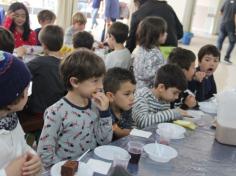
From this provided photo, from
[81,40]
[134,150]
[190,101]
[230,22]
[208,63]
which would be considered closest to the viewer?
[134,150]

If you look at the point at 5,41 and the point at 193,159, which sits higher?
the point at 5,41

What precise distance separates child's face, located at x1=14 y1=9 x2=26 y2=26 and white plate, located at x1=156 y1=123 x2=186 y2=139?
229 centimetres

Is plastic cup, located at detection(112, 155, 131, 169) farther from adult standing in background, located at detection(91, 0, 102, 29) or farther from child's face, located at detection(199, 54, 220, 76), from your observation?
adult standing in background, located at detection(91, 0, 102, 29)

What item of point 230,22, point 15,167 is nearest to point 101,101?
point 15,167

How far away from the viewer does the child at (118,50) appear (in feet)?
11.4

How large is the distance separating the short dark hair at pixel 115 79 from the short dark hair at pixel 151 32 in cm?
127

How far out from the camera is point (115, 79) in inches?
80.7

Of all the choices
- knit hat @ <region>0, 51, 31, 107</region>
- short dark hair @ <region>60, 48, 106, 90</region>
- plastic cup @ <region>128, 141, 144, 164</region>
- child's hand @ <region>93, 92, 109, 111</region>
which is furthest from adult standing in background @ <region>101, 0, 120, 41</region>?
knit hat @ <region>0, 51, 31, 107</region>

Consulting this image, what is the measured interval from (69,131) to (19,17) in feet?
7.60

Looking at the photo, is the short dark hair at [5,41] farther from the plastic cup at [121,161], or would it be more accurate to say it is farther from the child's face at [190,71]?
the plastic cup at [121,161]

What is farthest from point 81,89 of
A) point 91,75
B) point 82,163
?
point 82,163

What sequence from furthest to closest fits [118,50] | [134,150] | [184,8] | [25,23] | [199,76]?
[184,8]
[25,23]
[118,50]
[199,76]
[134,150]

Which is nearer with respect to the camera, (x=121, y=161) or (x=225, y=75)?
(x=121, y=161)

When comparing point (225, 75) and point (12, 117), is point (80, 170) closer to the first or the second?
point (12, 117)
